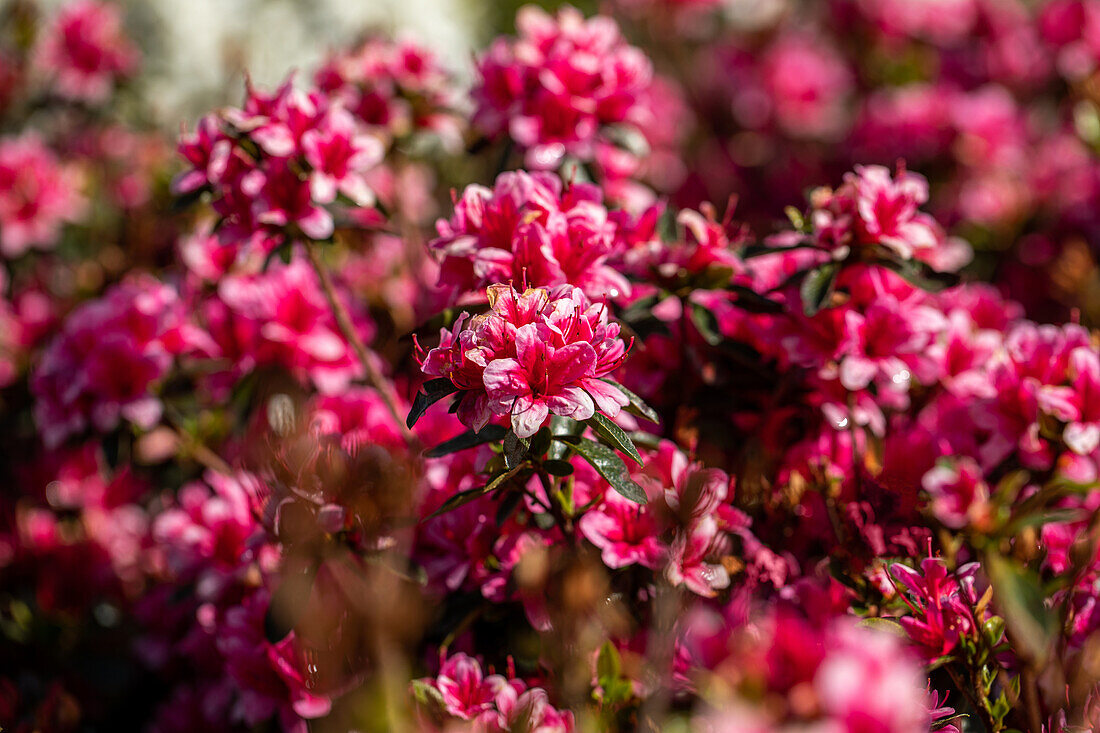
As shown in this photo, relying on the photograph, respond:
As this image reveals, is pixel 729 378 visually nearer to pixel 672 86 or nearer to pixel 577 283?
pixel 577 283

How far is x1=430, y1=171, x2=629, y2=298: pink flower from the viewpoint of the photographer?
1003mm

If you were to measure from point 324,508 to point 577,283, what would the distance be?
1.30 feet

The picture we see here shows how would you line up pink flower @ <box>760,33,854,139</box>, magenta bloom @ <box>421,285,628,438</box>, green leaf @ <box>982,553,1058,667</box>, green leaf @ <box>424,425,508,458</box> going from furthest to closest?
pink flower @ <box>760,33,854,139</box> → green leaf @ <box>424,425,508,458</box> → magenta bloom @ <box>421,285,628,438</box> → green leaf @ <box>982,553,1058,667</box>

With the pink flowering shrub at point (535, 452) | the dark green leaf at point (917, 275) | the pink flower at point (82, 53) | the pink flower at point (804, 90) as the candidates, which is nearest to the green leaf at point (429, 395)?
the pink flowering shrub at point (535, 452)

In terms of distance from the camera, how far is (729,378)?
4.17ft

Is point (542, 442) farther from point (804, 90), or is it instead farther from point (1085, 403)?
point (804, 90)

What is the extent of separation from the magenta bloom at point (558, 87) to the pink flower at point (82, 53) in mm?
1504

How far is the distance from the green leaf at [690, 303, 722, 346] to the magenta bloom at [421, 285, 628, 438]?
29 cm

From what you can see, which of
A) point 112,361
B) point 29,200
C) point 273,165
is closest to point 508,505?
point 273,165

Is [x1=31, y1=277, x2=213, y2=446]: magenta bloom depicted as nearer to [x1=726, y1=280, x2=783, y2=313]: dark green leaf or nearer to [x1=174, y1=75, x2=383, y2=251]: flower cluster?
[x1=174, y1=75, x2=383, y2=251]: flower cluster


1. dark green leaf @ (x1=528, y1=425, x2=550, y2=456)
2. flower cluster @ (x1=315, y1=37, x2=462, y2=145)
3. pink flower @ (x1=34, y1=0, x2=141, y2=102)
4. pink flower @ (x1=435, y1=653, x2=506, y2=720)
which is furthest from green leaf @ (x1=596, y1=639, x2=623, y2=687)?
pink flower @ (x1=34, y1=0, x2=141, y2=102)

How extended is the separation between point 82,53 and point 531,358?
2.19m

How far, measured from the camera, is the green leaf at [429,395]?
0.91m

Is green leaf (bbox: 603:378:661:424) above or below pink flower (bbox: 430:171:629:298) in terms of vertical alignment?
below
